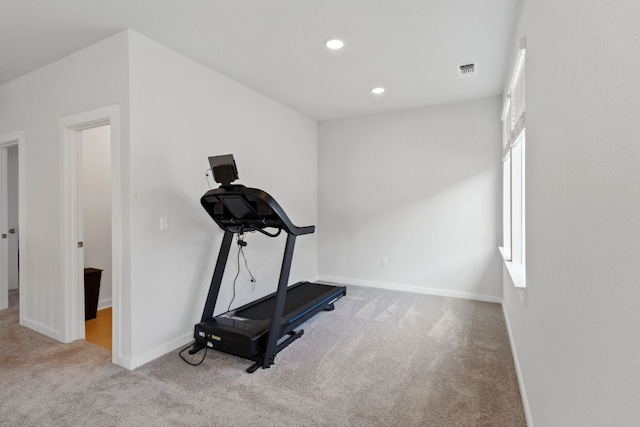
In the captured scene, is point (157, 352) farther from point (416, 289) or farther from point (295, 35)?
point (416, 289)

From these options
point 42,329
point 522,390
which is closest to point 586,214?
point 522,390

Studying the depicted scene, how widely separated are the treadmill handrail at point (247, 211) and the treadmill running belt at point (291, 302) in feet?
2.89

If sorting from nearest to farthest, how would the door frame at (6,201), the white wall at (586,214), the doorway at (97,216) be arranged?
the white wall at (586,214) < the door frame at (6,201) < the doorway at (97,216)

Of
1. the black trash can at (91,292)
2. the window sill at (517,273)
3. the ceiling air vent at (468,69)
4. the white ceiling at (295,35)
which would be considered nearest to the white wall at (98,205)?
the black trash can at (91,292)

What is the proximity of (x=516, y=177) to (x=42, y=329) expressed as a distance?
16.1 feet

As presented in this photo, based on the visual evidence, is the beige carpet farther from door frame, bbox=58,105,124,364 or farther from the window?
the window

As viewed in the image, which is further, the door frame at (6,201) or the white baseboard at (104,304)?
the white baseboard at (104,304)

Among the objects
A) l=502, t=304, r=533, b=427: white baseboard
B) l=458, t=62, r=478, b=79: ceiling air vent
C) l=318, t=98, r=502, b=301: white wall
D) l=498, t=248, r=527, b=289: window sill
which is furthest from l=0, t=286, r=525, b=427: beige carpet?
l=458, t=62, r=478, b=79: ceiling air vent

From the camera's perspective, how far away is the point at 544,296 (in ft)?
5.07

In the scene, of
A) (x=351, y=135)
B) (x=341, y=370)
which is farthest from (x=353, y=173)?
(x=341, y=370)

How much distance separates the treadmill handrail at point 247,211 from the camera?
254cm

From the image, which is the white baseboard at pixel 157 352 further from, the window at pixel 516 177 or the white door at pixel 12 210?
the white door at pixel 12 210

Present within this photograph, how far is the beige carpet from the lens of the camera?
6.52ft

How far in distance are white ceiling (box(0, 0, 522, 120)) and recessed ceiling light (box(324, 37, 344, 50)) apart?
0.05 metres
